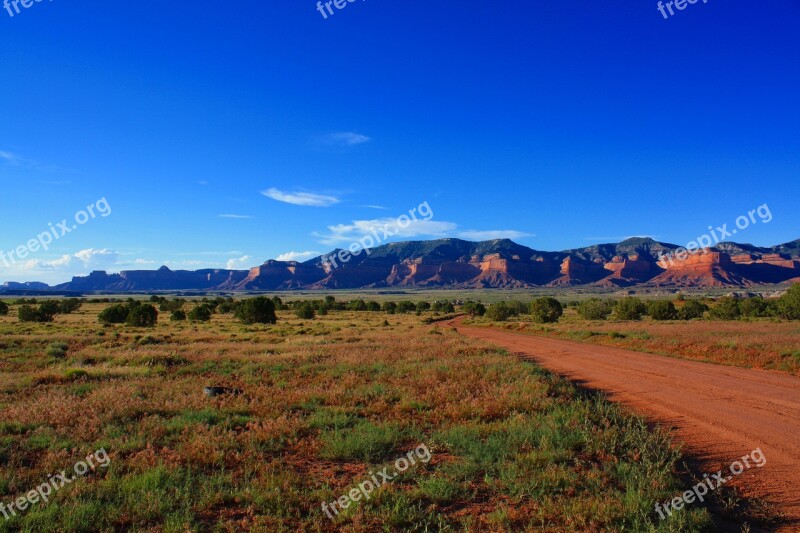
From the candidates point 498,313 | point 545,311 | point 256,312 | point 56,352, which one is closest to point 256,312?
point 256,312

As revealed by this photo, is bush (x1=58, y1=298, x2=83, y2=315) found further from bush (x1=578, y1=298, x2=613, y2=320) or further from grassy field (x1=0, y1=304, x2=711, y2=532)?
bush (x1=578, y1=298, x2=613, y2=320)

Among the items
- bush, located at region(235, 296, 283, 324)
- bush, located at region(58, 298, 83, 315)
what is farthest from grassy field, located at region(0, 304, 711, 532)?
bush, located at region(58, 298, 83, 315)

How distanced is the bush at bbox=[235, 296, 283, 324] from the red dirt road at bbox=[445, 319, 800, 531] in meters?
43.1

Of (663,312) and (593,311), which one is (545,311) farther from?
(663,312)

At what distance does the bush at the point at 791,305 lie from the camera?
50031 millimetres

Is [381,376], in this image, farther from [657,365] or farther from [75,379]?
[657,365]

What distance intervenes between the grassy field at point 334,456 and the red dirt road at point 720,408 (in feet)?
3.14

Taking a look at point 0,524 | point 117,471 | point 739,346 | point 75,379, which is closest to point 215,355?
point 75,379

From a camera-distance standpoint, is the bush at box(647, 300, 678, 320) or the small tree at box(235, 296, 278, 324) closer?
the small tree at box(235, 296, 278, 324)

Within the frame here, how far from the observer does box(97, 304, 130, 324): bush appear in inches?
2106

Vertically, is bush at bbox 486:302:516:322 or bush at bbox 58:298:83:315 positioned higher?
bush at bbox 58:298:83:315

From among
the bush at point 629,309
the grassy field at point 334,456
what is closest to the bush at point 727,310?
the bush at point 629,309

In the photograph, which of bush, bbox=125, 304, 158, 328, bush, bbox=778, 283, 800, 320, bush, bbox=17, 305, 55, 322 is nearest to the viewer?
bush, bbox=778, 283, 800, 320

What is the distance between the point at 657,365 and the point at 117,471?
1875 cm
